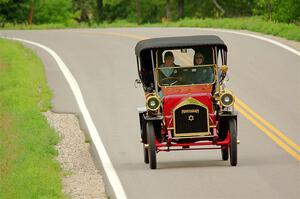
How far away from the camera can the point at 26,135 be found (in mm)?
19000

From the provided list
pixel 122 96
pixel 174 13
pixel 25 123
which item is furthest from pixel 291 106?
pixel 174 13

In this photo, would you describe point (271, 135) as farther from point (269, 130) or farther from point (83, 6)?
point (83, 6)

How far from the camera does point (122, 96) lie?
25.2 metres

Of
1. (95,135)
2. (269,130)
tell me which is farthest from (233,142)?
(95,135)

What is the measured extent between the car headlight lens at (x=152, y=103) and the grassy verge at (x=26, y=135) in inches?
66.6

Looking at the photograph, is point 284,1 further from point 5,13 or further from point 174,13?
point 174,13

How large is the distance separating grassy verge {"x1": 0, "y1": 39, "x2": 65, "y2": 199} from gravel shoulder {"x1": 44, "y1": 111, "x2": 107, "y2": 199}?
17 cm

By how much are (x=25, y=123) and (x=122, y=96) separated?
15.9 ft

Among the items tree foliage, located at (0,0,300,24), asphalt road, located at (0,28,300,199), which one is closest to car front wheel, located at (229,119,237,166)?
asphalt road, located at (0,28,300,199)

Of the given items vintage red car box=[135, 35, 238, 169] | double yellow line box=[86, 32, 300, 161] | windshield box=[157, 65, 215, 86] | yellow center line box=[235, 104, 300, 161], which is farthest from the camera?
double yellow line box=[86, 32, 300, 161]

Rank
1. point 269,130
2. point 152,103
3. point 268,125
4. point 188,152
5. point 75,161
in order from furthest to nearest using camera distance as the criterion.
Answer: point 268,125
point 269,130
point 188,152
point 75,161
point 152,103

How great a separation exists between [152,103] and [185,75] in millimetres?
972

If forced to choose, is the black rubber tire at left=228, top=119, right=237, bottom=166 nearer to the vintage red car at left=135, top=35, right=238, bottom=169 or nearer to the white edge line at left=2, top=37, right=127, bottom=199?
the vintage red car at left=135, top=35, right=238, bottom=169

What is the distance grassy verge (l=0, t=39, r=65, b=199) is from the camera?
45.5ft
